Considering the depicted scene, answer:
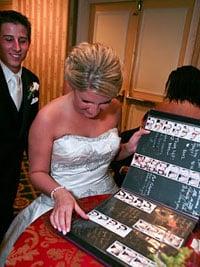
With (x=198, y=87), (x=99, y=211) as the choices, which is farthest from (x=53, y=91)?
(x=99, y=211)

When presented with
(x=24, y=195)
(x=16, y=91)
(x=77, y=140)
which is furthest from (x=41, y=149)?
(x=24, y=195)

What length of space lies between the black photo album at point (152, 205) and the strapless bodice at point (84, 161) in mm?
270

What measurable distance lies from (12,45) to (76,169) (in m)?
0.90

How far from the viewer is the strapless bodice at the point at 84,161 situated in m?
1.23

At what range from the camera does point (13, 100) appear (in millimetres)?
1556

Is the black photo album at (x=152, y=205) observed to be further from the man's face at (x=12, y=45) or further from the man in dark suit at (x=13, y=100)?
the man's face at (x=12, y=45)

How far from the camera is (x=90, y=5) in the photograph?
4.07 meters

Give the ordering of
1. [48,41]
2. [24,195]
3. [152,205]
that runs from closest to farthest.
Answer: [152,205] → [24,195] → [48,41]

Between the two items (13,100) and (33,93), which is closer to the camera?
(13,100)

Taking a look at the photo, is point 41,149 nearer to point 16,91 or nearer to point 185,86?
point 16,91

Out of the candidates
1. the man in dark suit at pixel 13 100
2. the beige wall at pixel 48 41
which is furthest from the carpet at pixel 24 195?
the beige wall at pixel 48 41

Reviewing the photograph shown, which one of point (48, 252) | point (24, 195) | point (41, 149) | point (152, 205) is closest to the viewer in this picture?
point (48, 252)

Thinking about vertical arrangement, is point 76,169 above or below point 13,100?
below

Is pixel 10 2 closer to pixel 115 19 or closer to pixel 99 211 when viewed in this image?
pixel 115 19
